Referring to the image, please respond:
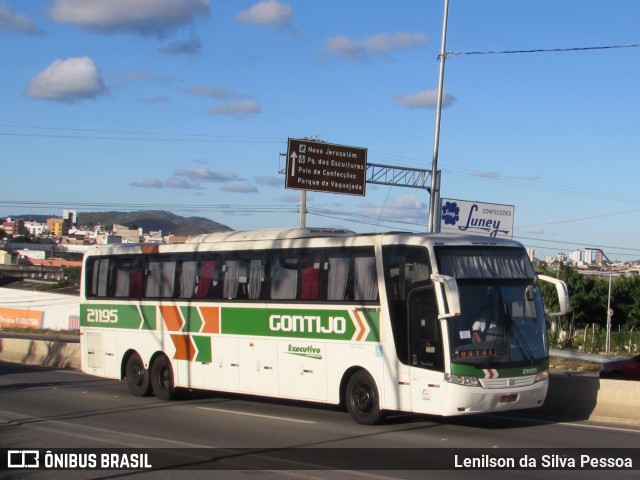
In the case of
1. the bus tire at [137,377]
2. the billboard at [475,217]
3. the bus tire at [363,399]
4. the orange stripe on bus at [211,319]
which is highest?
the billboard at [475,217]

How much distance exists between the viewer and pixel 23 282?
88062 mm

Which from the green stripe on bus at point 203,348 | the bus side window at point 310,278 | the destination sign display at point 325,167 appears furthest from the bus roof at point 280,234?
the destination sign display at point 325,167

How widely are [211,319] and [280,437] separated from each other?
535 centimetres

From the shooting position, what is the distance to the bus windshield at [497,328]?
13859 millimetres

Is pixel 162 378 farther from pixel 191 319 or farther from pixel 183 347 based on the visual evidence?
pixel 191 319

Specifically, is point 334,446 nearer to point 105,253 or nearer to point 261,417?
point 261,417

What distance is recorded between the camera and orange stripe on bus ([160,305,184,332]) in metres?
19.4

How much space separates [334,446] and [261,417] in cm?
383

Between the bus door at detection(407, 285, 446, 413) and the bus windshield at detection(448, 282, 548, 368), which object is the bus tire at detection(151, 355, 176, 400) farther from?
the bus windshield at detection(448, 282, 548, 368)

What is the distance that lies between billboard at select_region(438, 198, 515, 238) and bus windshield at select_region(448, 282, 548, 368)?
101 feet

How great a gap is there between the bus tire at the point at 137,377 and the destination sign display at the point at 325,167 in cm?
1551

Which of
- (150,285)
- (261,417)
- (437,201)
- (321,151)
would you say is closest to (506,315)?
(261,417)

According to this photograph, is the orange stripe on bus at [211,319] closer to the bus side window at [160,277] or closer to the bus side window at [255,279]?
the bus side window at [255,279]

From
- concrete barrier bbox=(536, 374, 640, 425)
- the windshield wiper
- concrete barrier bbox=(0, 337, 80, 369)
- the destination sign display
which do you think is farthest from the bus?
the destination sign display
